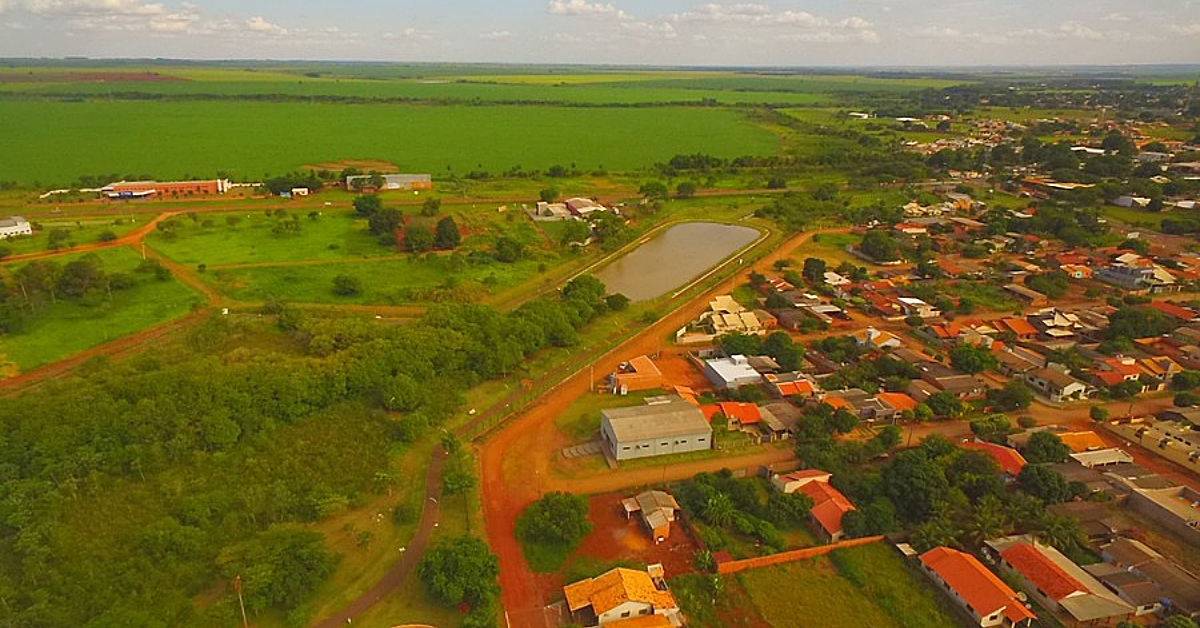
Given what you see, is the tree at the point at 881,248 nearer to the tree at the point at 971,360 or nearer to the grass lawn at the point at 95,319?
the tree at the point at 971,360

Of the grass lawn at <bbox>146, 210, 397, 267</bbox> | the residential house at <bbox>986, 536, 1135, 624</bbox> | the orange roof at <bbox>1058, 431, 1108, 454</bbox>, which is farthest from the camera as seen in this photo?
the grass lawn at <bbox>146, 210, 397, 267</bbox>

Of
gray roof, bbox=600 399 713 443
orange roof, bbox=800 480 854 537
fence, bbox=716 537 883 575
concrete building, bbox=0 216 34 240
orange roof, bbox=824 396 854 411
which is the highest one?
concrete building, bbox=0 216 34 240

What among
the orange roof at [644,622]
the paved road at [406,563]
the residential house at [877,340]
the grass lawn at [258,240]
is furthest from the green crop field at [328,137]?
the orange roof at [644,622]

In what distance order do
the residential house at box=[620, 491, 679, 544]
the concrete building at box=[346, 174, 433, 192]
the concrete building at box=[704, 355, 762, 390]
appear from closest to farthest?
the residential house at box=[620, 491, 679, 544] → the concrete building at box=[704, 355, 762, 390] → the concrete building at box=[346, 174, 433, 192]

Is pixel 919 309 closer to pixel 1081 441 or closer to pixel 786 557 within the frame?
pixel 1081 441

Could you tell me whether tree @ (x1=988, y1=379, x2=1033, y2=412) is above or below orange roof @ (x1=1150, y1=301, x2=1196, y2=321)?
below

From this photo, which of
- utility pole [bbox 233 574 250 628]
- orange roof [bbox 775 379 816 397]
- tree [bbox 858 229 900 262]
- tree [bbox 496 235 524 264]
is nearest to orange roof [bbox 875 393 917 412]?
orange roof [bbox 775 379 816 397]

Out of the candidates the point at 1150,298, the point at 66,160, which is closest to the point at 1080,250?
the point at 1150,298

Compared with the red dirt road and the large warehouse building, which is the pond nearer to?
the red dirt road
